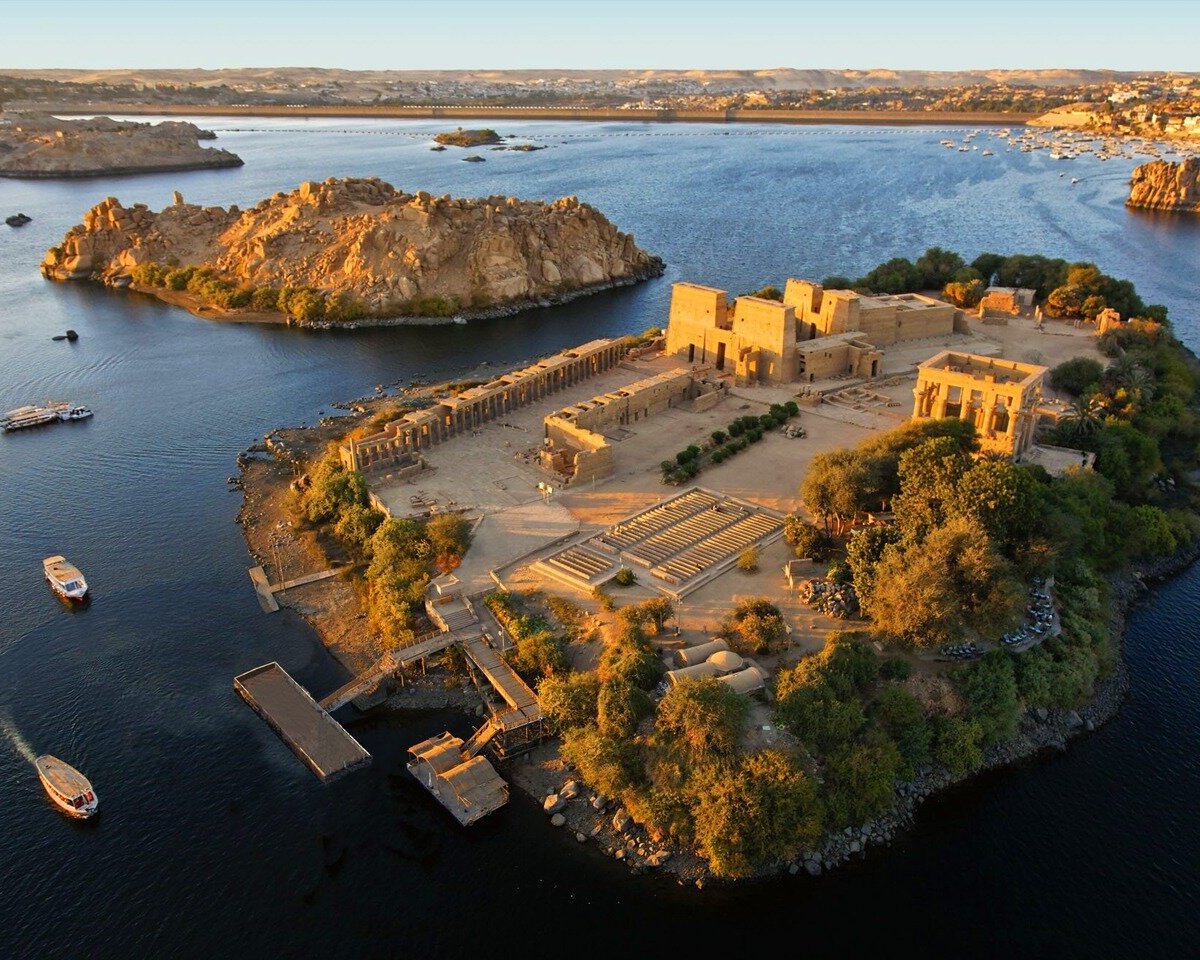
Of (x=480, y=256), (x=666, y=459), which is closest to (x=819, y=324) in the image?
(x=666, y=459)

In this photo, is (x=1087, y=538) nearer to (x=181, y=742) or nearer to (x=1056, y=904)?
(x=1056, y=904)

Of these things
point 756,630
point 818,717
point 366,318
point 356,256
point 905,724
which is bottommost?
point 905,724

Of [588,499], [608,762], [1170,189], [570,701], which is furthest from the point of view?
[1170,189]

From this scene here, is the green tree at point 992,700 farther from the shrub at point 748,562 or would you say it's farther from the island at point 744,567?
the shrub at point 748,562

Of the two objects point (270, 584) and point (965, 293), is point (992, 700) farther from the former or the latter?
point (965, 293)

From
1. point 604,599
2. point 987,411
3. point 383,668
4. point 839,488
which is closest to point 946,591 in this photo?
point 839,488

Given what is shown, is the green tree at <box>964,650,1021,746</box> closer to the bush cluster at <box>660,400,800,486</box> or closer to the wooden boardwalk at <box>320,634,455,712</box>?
the bush cluster at <box>660,400,800,486</box>
